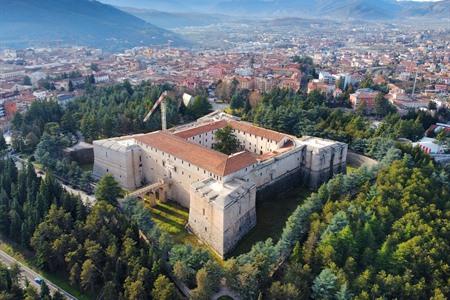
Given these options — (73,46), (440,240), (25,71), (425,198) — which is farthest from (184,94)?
(73,46)

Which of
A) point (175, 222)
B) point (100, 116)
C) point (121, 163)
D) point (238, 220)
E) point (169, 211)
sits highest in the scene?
point (100, 116)

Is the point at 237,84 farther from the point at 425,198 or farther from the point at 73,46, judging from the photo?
the point at 73,46

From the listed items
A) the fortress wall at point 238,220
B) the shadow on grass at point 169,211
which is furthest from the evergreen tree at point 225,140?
the fortress wall at point 238,220

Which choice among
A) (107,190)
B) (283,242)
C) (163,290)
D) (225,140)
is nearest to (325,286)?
(283,242)

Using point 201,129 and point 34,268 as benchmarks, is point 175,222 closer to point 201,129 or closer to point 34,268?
point 34,268

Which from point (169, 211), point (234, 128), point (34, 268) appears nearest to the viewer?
point (34, 268)

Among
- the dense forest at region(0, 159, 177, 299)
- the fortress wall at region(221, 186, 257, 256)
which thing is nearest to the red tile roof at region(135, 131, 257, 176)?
the fortress wall at region(221, 186, 257, 256)
